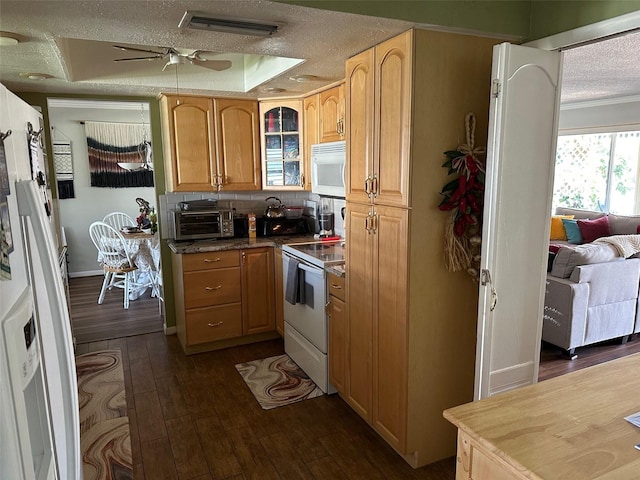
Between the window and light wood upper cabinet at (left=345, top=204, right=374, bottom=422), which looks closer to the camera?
light wood upper cabinet at (left=345, top=204, right=374, bottom=422)

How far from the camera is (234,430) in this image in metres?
2.81

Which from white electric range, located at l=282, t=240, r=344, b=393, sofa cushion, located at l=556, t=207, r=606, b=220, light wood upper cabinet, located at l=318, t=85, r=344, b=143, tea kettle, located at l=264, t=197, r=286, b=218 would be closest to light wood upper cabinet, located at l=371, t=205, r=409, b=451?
white electric range, located at l=282, t=240, r=344, b=393

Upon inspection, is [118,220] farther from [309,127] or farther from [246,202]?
[309,127]

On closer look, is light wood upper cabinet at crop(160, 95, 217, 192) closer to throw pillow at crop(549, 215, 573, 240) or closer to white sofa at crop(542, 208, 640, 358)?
white sofa at crop(542, 208, 640, 358)

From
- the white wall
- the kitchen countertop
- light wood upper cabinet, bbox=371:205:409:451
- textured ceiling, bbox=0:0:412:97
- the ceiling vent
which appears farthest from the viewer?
the white wall

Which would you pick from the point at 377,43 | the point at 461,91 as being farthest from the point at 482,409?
the point at 377,43

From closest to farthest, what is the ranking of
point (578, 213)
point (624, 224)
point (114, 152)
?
point (624, 224) → point (578, 213) → point (114, 152)

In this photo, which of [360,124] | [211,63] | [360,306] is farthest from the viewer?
[211,63]

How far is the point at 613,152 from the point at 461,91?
208 inches

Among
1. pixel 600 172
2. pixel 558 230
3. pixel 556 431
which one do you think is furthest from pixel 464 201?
pixel 600 172

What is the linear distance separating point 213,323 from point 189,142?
5.05 ft

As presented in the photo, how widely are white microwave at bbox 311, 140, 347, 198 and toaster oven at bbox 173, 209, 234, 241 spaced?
94 cm

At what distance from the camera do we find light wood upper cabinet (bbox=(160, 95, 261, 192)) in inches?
153

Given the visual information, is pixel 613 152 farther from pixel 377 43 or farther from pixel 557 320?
pixel 377 43
